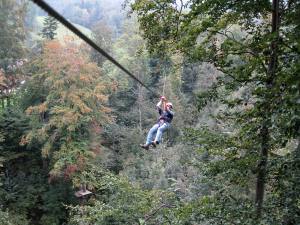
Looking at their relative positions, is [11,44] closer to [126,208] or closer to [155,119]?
[155,119]

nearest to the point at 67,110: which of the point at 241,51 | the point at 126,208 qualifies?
the point at 126,208

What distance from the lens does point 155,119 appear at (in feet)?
81.0

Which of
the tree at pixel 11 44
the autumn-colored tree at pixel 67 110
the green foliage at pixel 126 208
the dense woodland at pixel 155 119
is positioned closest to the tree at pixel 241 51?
the dense woodland at pixel 155 119

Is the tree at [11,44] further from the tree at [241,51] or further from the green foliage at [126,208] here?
the tree at [241,51]

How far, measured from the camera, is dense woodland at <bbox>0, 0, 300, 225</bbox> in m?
5.03

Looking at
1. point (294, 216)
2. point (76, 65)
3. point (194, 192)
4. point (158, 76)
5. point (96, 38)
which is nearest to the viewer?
point (294, 216)

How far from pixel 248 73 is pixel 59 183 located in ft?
48.1

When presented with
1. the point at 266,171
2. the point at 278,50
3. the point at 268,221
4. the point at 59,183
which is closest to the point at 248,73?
the point at 278,50

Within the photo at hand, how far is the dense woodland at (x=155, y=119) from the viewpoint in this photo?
5031mm

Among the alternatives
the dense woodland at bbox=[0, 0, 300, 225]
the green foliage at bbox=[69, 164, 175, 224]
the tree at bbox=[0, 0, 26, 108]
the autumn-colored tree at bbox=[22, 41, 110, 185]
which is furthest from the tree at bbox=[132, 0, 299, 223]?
the tree at bbox=[0, 0, 26, 108]

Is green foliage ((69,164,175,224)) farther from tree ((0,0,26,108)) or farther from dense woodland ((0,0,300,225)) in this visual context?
tree ((0,0,26,108))

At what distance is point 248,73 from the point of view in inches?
228

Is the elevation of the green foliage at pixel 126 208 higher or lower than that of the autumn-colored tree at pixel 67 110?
lower

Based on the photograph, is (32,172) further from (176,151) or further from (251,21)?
(251,21)
